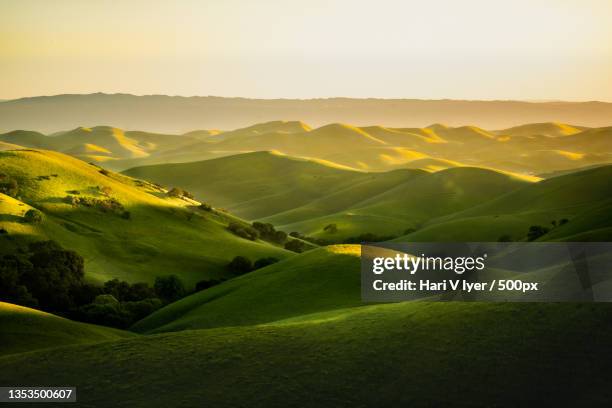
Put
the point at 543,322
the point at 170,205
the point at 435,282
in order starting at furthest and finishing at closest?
the point at 170,205 → the point at 435,282 → the point at 543,322

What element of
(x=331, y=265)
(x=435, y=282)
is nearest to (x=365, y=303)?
(x=435, y=282)

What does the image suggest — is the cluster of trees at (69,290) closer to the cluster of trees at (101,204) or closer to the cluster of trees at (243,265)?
the cluster of trees at (243,265)

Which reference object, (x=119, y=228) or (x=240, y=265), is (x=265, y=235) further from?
(x=119, y=228)

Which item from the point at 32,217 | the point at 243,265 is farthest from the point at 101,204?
the point at 243,265

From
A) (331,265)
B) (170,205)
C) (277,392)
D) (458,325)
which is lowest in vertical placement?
(277,392)

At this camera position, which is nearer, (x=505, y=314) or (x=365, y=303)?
(x=505, y=314)

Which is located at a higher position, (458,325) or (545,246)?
(545,246)

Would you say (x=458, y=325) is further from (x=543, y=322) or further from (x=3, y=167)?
(x=3, y=167)

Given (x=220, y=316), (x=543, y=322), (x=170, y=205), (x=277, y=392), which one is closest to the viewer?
(x=277, y=392)

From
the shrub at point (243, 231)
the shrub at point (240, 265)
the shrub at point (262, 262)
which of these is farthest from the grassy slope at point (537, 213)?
the shrub at point (240, 265)
